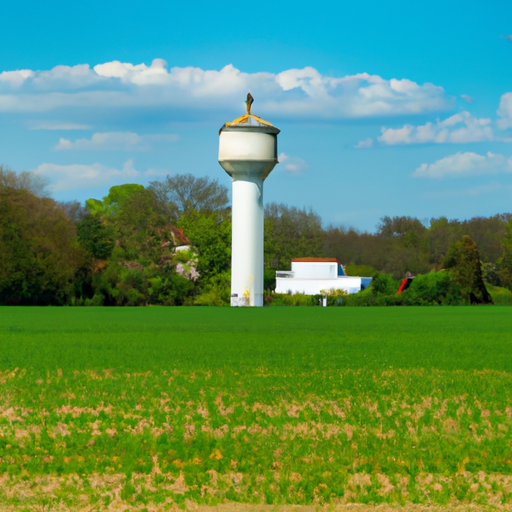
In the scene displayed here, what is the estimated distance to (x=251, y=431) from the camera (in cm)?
888

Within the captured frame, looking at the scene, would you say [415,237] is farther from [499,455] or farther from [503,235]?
[499,455]

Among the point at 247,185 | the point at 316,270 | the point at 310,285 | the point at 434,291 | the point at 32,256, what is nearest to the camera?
the point at 247,185

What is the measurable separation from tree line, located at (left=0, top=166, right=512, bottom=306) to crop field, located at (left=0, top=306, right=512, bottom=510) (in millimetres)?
46000

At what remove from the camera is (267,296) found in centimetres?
6278

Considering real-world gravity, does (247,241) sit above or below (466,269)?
above

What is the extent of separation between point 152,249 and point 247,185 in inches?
797

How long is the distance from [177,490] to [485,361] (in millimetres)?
10786

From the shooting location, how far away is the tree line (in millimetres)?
61125

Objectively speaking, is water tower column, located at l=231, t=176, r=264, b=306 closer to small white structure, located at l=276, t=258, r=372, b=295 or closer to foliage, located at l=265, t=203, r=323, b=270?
small white structure, located at l=276, t=258, r=372, b=295

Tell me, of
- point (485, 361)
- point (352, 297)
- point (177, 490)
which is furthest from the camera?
point (352, 297)

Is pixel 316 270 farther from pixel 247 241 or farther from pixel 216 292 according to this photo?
pixel 247 241

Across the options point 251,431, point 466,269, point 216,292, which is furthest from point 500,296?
point 251,431

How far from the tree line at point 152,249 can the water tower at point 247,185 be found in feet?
30.2

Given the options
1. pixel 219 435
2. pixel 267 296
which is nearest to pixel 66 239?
pixel 267 296
